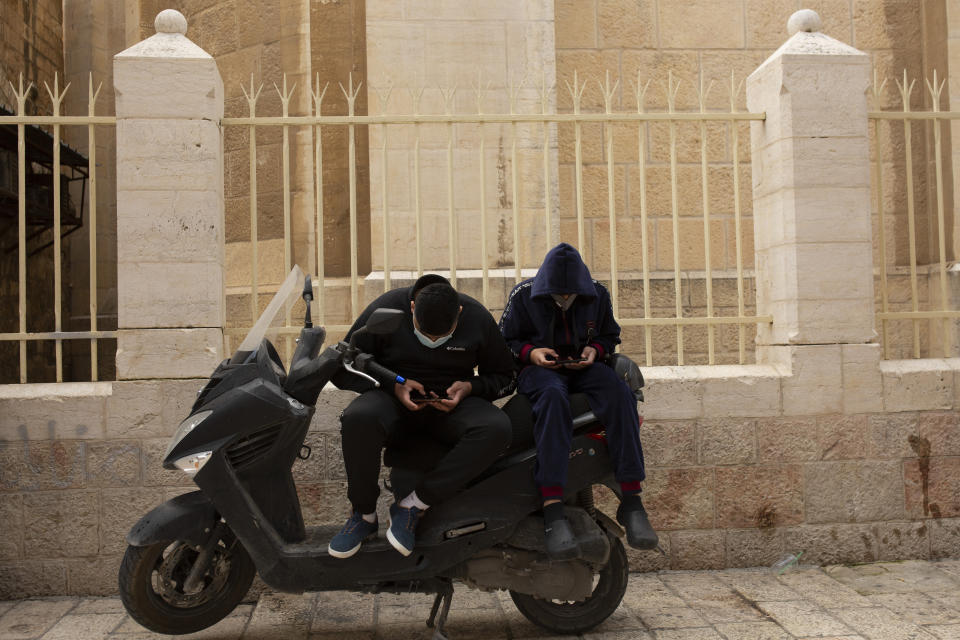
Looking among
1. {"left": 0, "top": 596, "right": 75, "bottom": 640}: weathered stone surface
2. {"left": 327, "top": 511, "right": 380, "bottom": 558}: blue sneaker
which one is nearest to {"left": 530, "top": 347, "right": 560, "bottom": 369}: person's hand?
{"left": 327, "top": 511, "right": 380, "bottom": 558}: blue sneaker

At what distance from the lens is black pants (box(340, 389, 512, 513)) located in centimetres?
332

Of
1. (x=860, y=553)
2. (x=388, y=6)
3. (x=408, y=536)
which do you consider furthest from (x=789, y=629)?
(x=388, y=6)

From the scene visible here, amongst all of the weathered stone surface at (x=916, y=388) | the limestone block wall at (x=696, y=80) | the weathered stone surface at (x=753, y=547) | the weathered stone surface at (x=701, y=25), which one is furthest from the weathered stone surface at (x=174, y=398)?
the weathered stone surface at (x=701, y=25)

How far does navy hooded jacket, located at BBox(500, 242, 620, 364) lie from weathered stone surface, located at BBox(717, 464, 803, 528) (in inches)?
52.6

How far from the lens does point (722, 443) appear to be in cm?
459

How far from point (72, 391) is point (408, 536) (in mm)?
2217

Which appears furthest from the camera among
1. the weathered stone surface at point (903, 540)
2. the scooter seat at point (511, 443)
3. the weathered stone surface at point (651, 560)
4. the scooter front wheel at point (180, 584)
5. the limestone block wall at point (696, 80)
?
the limestone block wall at point (696, 80)

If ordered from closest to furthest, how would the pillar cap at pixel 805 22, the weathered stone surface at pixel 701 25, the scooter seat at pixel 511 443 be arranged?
the scooter seat at pixel 511 443 < the pillar cap at pixel 805 22 < the weathered stone surface at pixel 701 25

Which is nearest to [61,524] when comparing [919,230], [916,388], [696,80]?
[916,388]

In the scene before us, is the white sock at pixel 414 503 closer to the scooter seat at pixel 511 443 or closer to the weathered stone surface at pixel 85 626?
the scooter seat at pixel 511 443

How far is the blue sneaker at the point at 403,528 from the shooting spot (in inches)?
129

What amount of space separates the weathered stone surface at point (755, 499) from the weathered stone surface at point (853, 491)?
0.10 metres

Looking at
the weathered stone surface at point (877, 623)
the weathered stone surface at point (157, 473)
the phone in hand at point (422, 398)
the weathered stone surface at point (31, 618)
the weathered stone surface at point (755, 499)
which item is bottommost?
the weathered stone surface at point (877, 623)

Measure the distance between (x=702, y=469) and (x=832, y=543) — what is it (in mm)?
851
